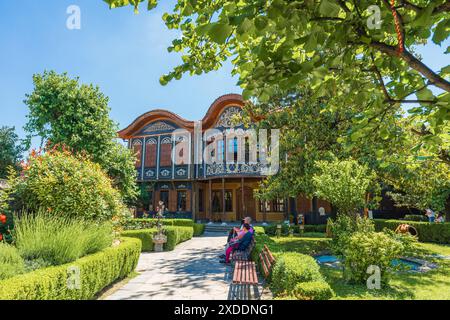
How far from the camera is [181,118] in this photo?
89.2ft

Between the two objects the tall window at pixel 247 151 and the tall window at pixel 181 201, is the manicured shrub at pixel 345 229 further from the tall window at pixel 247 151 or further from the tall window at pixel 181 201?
the tall window at pixel 181 201

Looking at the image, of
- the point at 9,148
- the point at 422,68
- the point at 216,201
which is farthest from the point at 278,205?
the point at 9,148

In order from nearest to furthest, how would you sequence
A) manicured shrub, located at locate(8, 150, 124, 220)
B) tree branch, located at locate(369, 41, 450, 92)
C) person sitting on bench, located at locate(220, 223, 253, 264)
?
tree branch, located at locate(369, 41, 450, 92) < manicured shrub, located at locate(8, 150, 124, 220) < person sitting on bench, located at locate(220, 223, 253, 264)

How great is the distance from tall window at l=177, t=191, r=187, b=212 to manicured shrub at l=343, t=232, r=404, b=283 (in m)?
21.3

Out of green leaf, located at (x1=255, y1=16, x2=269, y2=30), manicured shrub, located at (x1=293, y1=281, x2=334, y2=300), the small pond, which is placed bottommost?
the small pond

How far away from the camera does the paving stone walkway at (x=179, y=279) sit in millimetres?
6457

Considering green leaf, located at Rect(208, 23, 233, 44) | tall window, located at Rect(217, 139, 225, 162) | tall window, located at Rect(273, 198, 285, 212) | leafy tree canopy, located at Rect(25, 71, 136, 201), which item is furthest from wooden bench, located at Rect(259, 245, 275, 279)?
tall window, located at Rect(273, 198, 285, 212)

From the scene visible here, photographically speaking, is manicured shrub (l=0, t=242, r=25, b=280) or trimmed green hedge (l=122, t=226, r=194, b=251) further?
trimmed green hedge (l=122, t=226, r=194, b=251)

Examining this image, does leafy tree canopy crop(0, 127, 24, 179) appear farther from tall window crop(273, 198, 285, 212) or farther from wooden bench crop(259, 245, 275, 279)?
wooden bench crop(259, 245, 275, 279)

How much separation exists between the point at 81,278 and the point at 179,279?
10.9ft

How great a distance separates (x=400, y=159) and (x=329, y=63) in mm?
3109

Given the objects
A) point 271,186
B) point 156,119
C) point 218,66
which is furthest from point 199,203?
point 218,66

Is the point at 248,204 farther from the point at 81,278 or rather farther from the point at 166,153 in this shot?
the point at 81,278

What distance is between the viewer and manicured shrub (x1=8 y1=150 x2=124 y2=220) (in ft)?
23.7
